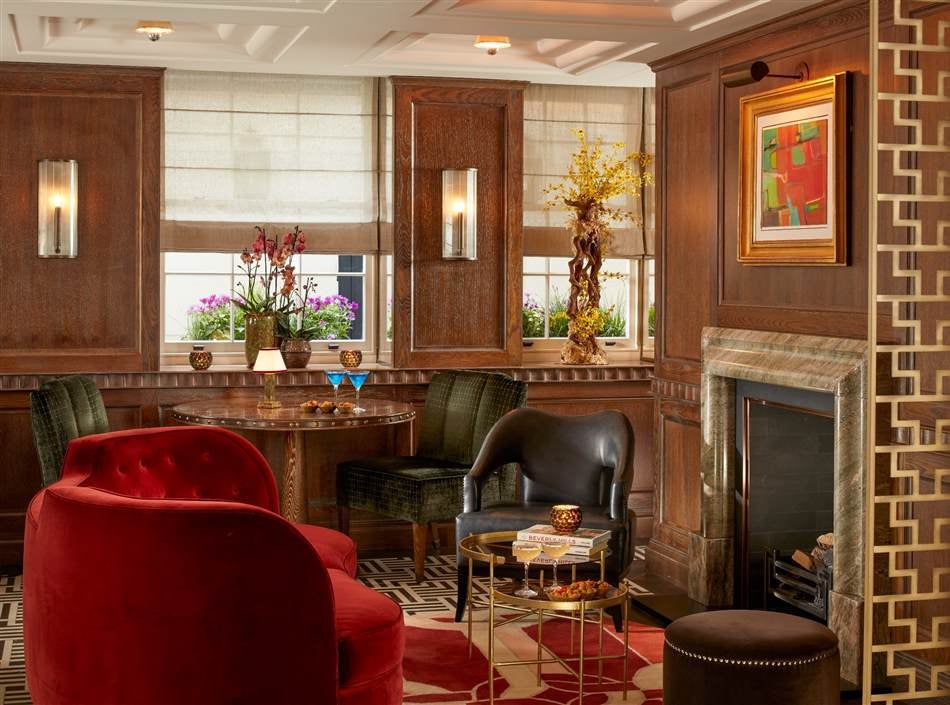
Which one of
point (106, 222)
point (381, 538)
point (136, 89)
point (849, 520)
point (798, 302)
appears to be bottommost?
point (381, 538)

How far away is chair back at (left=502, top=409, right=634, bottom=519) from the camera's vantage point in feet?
16.9

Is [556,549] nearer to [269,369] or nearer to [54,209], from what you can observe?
[269,369]

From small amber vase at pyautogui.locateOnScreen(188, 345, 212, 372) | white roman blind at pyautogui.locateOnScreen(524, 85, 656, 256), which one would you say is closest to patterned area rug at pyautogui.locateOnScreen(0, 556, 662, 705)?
small amber vase at pyautogui.locateOnScreen(188, 345, 212, 372)

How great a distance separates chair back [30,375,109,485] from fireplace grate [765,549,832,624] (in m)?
2.91

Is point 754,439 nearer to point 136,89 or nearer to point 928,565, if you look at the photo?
point 928,565

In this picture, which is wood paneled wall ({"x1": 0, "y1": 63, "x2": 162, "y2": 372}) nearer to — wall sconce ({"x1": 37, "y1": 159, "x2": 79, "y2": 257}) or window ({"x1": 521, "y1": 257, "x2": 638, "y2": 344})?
wall sconce ({"x1": 37, "y1": 159, "x2": 79, "y2": 257})

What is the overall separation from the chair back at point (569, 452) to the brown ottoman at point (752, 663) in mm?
1513

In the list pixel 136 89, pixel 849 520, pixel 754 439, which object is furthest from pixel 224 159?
pixel 849 520

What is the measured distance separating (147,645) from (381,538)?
363cm

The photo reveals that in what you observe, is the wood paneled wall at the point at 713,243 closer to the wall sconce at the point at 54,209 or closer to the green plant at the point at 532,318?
the green plant at the point at 532,318

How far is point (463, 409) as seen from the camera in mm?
6066

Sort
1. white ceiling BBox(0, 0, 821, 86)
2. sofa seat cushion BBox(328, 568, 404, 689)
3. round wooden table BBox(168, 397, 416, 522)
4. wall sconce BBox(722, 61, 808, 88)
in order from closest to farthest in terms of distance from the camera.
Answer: sofa seat cushion BBox(328, 568, 404, 689) → wall sconce BBox(722, 61, 808, 88) → white ceiling BBox(0, 0, 821, 86) → round wooden table BBox(168, 397, 416, 522)

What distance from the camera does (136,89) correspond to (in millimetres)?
6230

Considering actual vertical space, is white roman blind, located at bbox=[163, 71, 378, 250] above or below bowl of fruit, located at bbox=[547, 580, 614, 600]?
above
